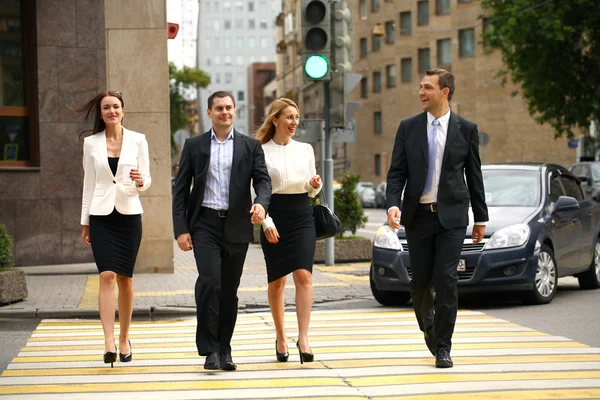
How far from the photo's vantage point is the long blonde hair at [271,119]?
8.62 metres

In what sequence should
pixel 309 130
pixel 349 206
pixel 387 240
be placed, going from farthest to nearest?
pixel 349 206 < pixel 309 130 < pixel 387 240

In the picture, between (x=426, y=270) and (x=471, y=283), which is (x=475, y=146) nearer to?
(x=426, y=270)

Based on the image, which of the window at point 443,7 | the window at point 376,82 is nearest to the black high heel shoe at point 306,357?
the window at point 443,7

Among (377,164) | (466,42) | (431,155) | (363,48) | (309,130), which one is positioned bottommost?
(431,155)

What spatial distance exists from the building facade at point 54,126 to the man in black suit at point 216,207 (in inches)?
373

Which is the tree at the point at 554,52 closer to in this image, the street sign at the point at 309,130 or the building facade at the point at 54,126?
the street sign at the point at 309,130

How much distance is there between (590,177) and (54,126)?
816 inches

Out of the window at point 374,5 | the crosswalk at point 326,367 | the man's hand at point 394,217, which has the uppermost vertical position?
the window at point 374,5

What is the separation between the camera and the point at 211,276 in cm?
816

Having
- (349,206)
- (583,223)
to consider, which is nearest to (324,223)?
(583,223)

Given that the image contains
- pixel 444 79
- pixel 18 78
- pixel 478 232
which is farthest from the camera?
pixel 18 78

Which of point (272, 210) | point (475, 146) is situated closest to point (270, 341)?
point (272, 210)

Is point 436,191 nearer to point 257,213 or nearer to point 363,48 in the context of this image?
Answer: point 257,213

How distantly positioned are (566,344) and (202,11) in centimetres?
18546
